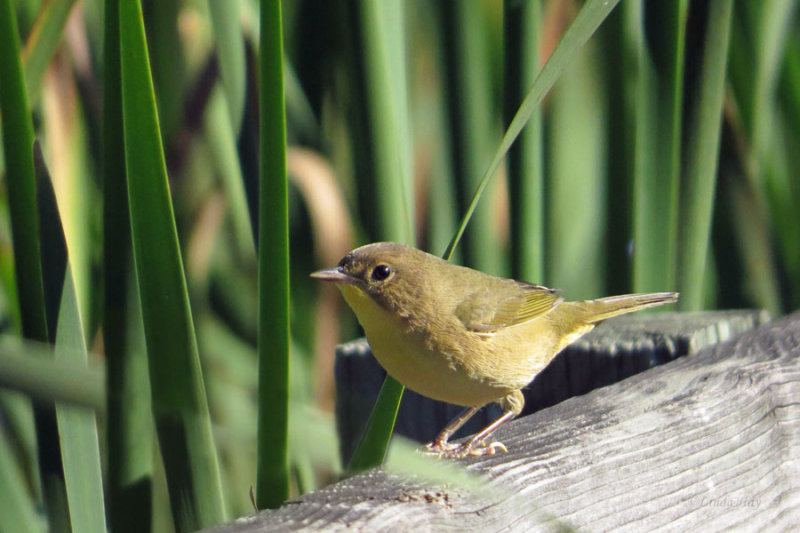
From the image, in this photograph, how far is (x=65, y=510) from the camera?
144 centimetres

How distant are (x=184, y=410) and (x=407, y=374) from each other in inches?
17.9

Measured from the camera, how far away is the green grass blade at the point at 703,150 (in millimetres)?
1881

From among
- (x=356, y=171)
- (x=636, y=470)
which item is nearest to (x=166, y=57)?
(x=356, y=171)

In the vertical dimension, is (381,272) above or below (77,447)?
above

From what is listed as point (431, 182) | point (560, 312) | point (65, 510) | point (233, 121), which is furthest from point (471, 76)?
point (65, 510)

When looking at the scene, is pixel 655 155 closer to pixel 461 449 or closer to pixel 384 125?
pixel 384 125

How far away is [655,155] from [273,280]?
1.04 metres

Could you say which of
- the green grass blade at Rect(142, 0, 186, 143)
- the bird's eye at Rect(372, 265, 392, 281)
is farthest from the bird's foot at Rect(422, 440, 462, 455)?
the green grass blade at Rect(142, 0, 186, 143)

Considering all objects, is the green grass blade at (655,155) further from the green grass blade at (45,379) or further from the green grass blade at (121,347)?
the green grass blade at (45,379)

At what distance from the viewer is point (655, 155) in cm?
188

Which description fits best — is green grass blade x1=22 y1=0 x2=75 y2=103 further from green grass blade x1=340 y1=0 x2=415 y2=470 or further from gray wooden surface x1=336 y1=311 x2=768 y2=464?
gray wooden surface x1=336 y1=311 x2=768 y2=464

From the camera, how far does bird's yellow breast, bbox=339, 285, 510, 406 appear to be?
1.58 meters

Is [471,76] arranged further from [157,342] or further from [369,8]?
[157,342]

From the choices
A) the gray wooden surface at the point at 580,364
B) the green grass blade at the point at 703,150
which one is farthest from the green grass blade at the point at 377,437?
the green grass blade at the point at 703,150
